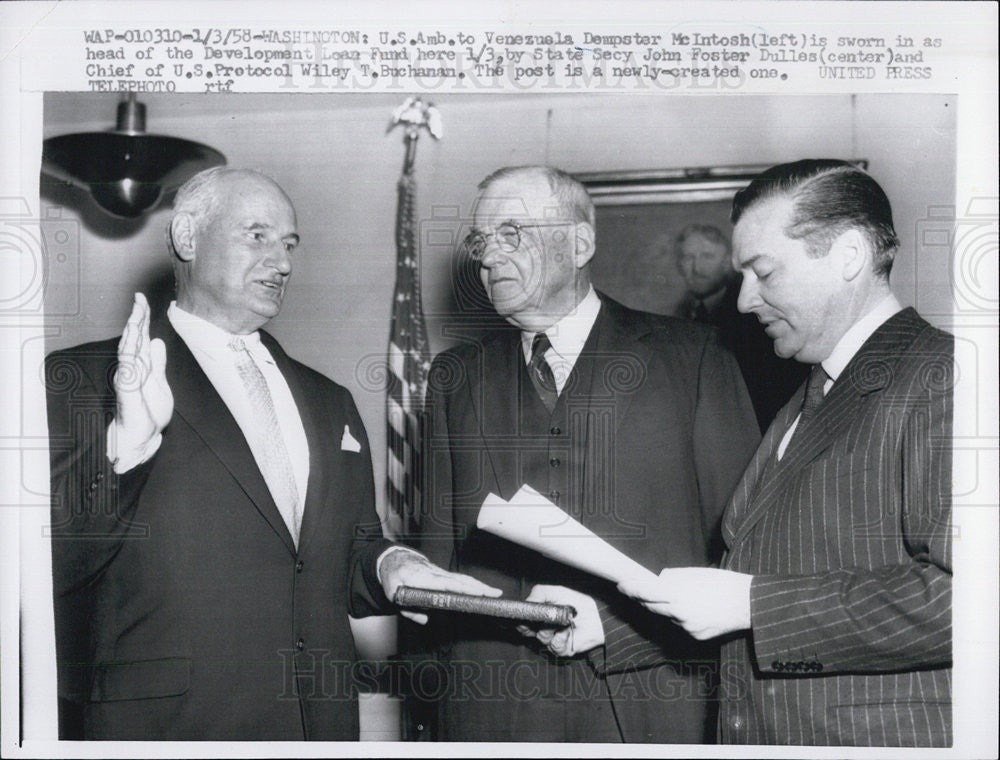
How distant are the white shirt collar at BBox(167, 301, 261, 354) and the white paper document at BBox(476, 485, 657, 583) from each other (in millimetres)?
712

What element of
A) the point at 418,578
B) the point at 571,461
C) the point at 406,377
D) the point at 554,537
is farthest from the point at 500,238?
the point at 418,578

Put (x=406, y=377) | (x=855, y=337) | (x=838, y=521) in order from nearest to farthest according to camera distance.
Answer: (x=838, y=521) → (x=855, y=337) → (x=406, y=377)

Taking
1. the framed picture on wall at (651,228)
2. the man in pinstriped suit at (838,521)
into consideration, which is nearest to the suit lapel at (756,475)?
the man in pinstriped suit at (838,521)

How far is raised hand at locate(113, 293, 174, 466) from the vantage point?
209cm

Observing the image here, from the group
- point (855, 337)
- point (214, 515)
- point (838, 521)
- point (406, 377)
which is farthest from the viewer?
point (406, 377)

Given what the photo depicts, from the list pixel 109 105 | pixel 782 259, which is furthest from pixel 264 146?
pixel 782 259

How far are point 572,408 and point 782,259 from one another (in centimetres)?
56

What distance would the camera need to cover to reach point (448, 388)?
2.17m

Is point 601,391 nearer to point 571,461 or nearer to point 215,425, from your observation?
point 571,461

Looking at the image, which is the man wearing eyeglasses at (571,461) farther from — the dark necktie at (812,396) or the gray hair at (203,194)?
the gray hair at (203,194)

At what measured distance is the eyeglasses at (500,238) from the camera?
2.15 m

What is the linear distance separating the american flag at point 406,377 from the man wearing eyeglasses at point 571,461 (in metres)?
0.04

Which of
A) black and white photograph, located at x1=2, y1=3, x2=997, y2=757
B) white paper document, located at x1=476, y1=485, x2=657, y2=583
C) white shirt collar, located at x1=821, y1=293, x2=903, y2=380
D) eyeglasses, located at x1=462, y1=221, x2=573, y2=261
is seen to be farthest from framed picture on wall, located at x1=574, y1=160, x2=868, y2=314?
white paper document, located at x1=476, y1=485, x2=657, y2=583

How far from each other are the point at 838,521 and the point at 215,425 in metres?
1.34
